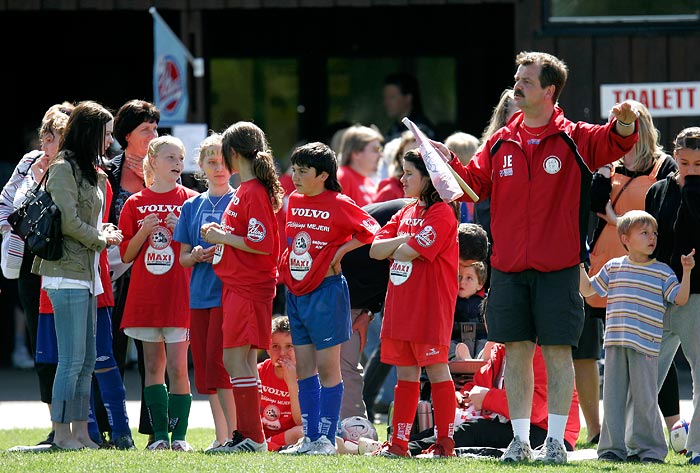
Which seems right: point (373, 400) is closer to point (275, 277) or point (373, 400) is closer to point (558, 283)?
point (275, 277)

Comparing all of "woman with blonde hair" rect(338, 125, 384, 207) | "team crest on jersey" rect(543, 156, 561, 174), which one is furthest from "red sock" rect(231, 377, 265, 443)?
"woman with blonde hair" rect(338, 125, 384, 207)

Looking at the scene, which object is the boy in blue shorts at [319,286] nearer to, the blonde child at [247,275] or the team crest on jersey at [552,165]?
the blonde child at [247,275]

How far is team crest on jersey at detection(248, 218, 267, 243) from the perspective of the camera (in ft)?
21.7

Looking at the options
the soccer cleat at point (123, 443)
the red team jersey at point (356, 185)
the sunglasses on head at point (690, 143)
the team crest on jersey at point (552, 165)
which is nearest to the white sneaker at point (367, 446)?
the soccer cleat at point (123, 443)

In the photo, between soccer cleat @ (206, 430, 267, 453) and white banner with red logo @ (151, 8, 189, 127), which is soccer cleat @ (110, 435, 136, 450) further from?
white banner with red logo @ (151, 8, 189, 127)

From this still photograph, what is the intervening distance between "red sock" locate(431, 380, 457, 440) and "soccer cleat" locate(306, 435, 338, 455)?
59 centimetres

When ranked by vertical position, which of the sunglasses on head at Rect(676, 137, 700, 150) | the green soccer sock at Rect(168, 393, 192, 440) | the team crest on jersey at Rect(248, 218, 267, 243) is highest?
the sunglasses on head at Rect(676, 137, 700, 150)

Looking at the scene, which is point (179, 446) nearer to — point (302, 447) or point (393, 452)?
point (302, 447)

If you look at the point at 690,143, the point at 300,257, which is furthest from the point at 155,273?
the point at 690,143

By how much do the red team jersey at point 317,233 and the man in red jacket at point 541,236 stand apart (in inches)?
33.8

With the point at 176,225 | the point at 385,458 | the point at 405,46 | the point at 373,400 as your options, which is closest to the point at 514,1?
the point at 405,46

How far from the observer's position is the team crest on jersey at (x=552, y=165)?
6040mm

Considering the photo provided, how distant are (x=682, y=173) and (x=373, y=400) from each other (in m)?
3.26

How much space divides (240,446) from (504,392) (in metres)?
1.54
